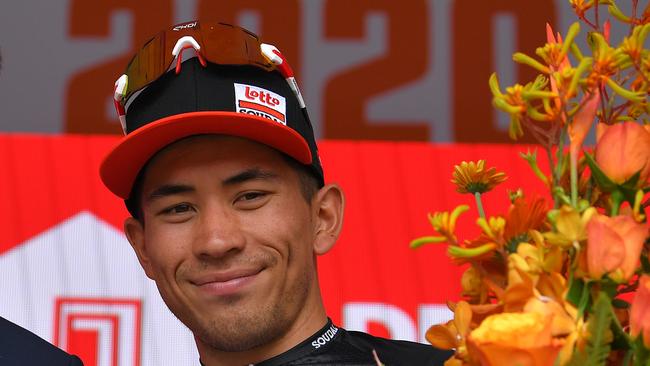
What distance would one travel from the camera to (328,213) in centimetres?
134

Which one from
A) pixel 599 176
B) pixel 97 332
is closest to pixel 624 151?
pixel 599 176

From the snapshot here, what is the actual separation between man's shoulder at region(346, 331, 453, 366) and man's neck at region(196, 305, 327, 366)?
0.10 meters

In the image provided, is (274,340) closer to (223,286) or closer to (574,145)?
(223,286)

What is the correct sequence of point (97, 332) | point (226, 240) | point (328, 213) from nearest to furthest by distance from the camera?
A: point (226, 240) < point (328, 213) < point (97, 332)

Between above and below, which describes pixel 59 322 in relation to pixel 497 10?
below

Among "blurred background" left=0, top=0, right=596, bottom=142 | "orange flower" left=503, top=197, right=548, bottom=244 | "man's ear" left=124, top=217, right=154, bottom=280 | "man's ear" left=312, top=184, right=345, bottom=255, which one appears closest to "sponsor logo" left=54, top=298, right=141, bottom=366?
"man's ear" left=124, top=217, right=154, bottom=280

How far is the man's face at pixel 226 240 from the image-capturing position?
1.14m

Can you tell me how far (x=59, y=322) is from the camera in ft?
6.78

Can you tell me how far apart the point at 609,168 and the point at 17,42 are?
10.1 feet

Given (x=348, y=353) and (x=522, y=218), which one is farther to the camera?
(x=348, y=353)

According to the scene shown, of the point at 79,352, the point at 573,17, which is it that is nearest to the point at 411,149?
the point at 79,352

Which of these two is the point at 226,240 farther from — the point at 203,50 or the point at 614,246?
the point at 614,246

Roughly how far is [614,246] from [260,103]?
27.7 inches

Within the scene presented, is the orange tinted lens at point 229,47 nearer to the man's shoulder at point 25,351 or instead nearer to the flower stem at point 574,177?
the man's shoulder at point 25,351
